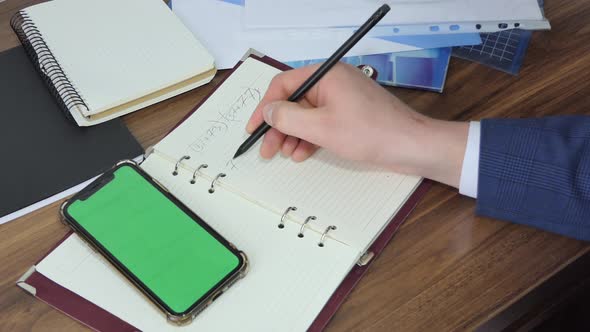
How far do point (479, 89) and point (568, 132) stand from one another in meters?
0.18

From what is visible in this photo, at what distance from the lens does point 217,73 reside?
37.7 inches

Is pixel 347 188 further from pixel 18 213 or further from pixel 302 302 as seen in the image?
pixel 18 213

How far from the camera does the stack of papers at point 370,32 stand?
38.1 inches

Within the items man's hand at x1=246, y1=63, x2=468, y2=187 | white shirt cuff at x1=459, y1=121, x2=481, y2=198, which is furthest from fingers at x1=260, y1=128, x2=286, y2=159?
white shirt cuff at x1=459, y1=121, x2=481, y2=198

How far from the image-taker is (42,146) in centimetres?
86

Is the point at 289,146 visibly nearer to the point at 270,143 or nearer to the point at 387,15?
the point at 270,143

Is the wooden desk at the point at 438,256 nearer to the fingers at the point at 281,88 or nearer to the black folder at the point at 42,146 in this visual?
the black folder at the point at 42,146

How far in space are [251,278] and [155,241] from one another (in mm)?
123

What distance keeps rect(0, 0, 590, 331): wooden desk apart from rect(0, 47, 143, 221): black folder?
1.2 inches

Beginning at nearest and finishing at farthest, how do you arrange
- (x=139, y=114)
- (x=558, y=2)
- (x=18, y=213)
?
1. (x=18, y=213)
2. (x=139, y=114)
3. (x=558, y=2)

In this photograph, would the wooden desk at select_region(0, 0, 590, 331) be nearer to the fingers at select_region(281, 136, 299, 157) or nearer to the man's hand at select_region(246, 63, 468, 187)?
the man's hand at select_region(246, 63, 468, 187)

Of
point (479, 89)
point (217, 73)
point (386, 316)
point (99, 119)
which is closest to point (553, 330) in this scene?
point (479, 89)

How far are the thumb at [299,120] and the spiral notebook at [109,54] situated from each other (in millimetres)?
192

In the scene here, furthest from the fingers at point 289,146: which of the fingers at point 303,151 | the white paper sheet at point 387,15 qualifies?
the white paper sheet at point 387,15
